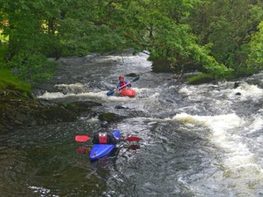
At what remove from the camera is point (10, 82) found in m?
15.1

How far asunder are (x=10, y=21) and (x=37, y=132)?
3.67m

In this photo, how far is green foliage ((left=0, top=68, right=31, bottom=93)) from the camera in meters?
14.8

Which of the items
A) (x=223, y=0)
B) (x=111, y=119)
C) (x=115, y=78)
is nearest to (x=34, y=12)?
(x=111, y=119)

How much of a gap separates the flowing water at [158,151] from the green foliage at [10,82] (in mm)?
1727

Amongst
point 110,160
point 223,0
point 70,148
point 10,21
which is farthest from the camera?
point 223,0

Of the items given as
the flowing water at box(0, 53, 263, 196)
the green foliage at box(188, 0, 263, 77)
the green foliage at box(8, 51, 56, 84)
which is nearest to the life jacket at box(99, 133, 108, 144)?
the flowing water at box(0, 53, 263, 196)

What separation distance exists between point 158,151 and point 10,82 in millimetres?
6025

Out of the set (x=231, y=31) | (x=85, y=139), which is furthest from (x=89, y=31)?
(x=231, y=31)

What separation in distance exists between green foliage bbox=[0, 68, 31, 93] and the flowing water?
1.73 metres

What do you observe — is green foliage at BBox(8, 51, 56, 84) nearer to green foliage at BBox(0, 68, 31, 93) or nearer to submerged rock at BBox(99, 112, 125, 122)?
green foliage at BBox(0, 68, 31, 93)

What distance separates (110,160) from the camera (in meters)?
11.8

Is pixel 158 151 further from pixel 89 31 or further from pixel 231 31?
pixel 231 31

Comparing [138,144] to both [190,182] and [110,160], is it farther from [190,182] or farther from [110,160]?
[190,182]

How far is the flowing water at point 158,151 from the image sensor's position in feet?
32.3
